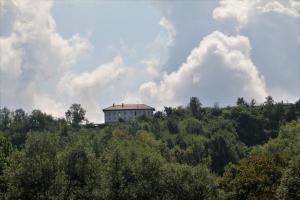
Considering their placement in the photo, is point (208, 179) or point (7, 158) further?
point (7, 158)

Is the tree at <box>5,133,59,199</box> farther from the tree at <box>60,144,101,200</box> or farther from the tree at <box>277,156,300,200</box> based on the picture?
the tree at <box>277,156,300,200</box>

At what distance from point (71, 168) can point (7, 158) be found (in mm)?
13335

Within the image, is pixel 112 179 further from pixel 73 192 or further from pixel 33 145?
pixel 33 145

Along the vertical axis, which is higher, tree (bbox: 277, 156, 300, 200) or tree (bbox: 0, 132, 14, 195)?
tree (bbox: 0, 132, 14, 195)

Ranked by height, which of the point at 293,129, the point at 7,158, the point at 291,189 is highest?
the point at 293,129

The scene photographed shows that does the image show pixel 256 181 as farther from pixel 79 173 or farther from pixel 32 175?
pixel 32 175

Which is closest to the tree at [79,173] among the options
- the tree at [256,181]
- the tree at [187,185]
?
the tree at [187,185]

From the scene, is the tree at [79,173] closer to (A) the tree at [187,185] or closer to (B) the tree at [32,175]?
(B) the tree at [32,175]

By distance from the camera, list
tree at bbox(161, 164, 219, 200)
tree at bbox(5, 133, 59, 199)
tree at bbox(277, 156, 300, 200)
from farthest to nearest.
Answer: tree at bbox(161, 164, 219, 200), tree at bbox(277, 156, 300, 200), tree at bbox(5, 133, 59, 199)

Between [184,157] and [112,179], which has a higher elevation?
[184,157]

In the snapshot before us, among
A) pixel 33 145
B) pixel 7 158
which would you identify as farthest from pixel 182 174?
pixel 7 158

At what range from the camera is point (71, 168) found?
7512 cm

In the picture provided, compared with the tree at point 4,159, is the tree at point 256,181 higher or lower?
lower

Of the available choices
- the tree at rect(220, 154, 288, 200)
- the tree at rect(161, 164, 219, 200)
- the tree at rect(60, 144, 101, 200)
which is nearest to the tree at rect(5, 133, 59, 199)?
the tree at rect(60, 144, 101, 200)
